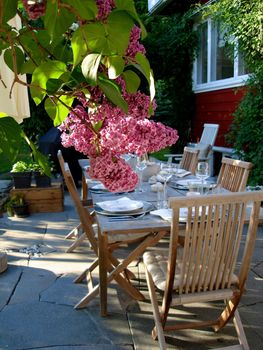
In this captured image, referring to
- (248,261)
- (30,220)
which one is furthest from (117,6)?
(30,220)

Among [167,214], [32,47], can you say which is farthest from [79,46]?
[167,214]

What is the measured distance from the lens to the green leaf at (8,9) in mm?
562

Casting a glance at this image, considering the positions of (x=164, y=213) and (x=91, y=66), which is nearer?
(x=91, y=66)

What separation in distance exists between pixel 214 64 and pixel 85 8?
24.7 feet

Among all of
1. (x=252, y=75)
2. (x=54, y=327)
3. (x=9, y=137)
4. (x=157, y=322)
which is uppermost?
(x=252, y=75)

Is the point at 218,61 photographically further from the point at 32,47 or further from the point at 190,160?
the point at 32,47

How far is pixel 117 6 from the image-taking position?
1.81ft

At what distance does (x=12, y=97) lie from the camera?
1.06 meters

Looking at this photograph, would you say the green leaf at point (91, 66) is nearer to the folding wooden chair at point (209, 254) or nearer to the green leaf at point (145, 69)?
the green leaf at point (145, 69)

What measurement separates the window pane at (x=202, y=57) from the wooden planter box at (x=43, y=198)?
4.55m

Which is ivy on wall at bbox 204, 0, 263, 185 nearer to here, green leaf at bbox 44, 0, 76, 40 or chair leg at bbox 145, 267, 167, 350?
chair leg at bbox 145, 267, 167, 350

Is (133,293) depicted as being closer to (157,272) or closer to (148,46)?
(157,272)

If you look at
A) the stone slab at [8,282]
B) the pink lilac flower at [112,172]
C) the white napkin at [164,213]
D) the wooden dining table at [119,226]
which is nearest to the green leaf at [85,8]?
the pink lilac flower at [112,172]

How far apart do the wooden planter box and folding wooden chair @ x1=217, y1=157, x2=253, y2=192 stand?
2.50 m
